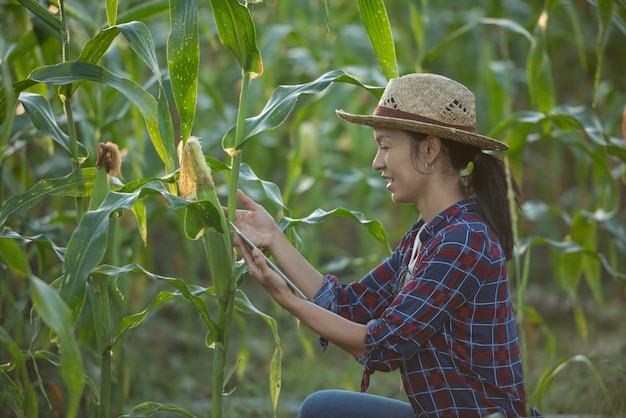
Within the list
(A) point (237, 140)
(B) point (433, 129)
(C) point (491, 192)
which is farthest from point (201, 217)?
(C) point (491, 192)

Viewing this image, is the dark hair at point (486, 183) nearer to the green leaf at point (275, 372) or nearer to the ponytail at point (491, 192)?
the ponytail at point (491, 192)

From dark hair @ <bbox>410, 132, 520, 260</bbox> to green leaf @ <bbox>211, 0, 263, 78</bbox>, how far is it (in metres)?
0.32

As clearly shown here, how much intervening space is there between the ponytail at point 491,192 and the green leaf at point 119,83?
466 millimetres

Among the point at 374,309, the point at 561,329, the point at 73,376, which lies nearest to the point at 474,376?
the point at 374,309

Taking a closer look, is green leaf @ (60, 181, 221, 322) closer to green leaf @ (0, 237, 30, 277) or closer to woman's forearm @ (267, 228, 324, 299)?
green leaf @ (0, 237, 30, 277)

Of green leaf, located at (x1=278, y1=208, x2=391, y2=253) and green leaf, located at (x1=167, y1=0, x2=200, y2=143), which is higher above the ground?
green leaf, located at (x1=167, y1=0, x2=200, y2=143)

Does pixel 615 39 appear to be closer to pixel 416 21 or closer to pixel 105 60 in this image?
pixel 416 21

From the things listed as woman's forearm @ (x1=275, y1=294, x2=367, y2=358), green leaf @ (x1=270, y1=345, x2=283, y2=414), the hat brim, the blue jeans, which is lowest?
the blue jeans

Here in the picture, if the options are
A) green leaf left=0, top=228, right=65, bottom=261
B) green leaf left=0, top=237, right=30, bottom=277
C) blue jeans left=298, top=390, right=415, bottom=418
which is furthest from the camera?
blue jeans left=298, top=390, right=415, bottom=418

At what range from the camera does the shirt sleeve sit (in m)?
1.17

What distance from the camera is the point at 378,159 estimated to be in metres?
1.27

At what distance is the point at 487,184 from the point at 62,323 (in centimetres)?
69

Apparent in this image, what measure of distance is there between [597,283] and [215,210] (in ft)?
3.98

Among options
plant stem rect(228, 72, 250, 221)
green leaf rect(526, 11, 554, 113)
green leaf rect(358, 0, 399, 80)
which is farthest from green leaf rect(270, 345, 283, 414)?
green leaf rect(526, 11, 554, 113)
